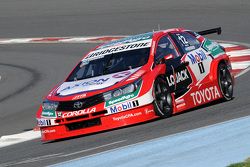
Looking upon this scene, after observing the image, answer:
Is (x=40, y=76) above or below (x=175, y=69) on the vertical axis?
below

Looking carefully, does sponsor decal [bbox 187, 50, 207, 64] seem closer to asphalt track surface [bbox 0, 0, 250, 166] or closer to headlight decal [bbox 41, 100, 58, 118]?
asphalt track surface [bbox 0, 0, 250, 166]

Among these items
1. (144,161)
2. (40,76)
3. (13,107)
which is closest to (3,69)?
(40,76)

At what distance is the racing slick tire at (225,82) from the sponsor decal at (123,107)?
2209 millimetres

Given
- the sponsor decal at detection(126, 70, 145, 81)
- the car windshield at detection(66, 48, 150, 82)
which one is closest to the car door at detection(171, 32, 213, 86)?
the car windshield at detection(66, 48, 150, 82)

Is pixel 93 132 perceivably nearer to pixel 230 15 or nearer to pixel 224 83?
pixel 224 83

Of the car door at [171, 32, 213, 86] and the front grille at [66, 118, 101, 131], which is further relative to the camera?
the car door at [171, 32, 213, 86]

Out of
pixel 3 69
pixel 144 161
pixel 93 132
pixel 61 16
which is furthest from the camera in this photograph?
pixel 61 16

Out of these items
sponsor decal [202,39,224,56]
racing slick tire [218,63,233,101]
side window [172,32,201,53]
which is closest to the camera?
side window [172,32,201,53]

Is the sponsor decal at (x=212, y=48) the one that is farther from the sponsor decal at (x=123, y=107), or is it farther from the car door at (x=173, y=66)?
the sponsor decal at (x=123, y=107)

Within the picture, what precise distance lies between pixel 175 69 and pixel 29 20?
62.4ft

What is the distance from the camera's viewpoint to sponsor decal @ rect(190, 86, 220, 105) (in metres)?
13.5

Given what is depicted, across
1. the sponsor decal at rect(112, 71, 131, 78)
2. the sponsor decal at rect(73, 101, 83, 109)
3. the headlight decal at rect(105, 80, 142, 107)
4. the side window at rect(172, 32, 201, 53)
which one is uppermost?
the side window at rect(172, 32, 201, 53)

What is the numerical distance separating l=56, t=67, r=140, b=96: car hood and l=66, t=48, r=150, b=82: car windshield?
23 centimetres

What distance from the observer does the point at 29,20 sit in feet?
104
